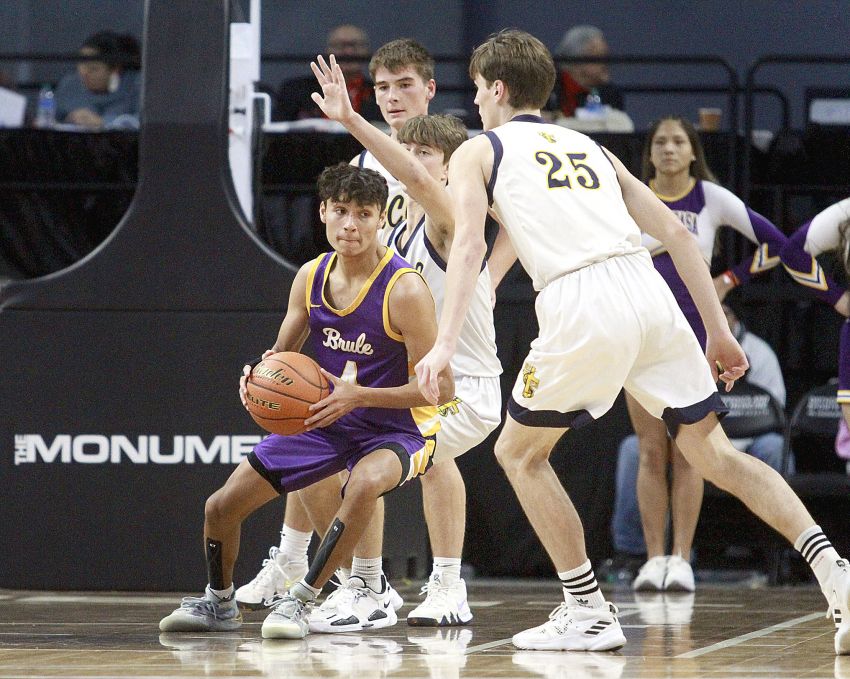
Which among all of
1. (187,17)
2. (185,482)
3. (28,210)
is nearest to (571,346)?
(185,482)

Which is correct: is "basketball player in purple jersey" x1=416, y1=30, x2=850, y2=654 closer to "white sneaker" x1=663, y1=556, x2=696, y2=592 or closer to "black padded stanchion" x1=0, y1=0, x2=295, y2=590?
"black padded stanchion" x1=0, y1=0, x2=295, y2=590

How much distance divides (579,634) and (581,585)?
0.15m

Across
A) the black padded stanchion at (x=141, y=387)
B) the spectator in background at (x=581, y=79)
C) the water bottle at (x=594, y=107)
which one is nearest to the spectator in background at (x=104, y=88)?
the spectator in background at (x=581, y=79)

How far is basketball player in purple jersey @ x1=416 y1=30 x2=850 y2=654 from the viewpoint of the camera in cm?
457

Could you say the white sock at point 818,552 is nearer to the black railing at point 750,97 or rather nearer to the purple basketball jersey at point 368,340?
the purple basketball jersey at point 368,340

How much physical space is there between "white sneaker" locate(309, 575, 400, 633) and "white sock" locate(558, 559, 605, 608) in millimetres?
855

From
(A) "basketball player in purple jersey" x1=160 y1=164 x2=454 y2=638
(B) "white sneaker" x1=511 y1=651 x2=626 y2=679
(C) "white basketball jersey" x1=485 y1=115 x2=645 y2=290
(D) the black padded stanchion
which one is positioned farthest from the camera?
(D) the black padded stanchion

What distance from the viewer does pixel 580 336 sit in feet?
14.9

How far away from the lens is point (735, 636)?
502 cm

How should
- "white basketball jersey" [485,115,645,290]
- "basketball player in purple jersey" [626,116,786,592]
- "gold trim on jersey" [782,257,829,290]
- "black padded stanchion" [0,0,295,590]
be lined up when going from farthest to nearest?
"gold trim on jersey" [782,257,829,290]
"basketball player in purple jersey" [626,116,786,592]
"black padded stanchion" [0,0,295,590]
"white basketball jersey" [485,115,645,290]

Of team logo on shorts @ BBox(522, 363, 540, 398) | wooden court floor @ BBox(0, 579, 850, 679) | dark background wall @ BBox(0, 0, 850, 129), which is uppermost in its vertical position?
dark background wall @ BBox(0, 0, 850, 129)

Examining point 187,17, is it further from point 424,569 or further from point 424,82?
point 424,569

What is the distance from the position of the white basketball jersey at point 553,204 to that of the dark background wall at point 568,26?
639 cm

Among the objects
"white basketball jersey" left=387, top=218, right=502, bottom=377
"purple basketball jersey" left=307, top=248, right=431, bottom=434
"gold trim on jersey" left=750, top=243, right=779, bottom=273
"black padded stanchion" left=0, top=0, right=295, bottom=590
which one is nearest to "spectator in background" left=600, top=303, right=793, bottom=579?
"gold trim on jersey" left=750, top=243, right=779, bottom=273
